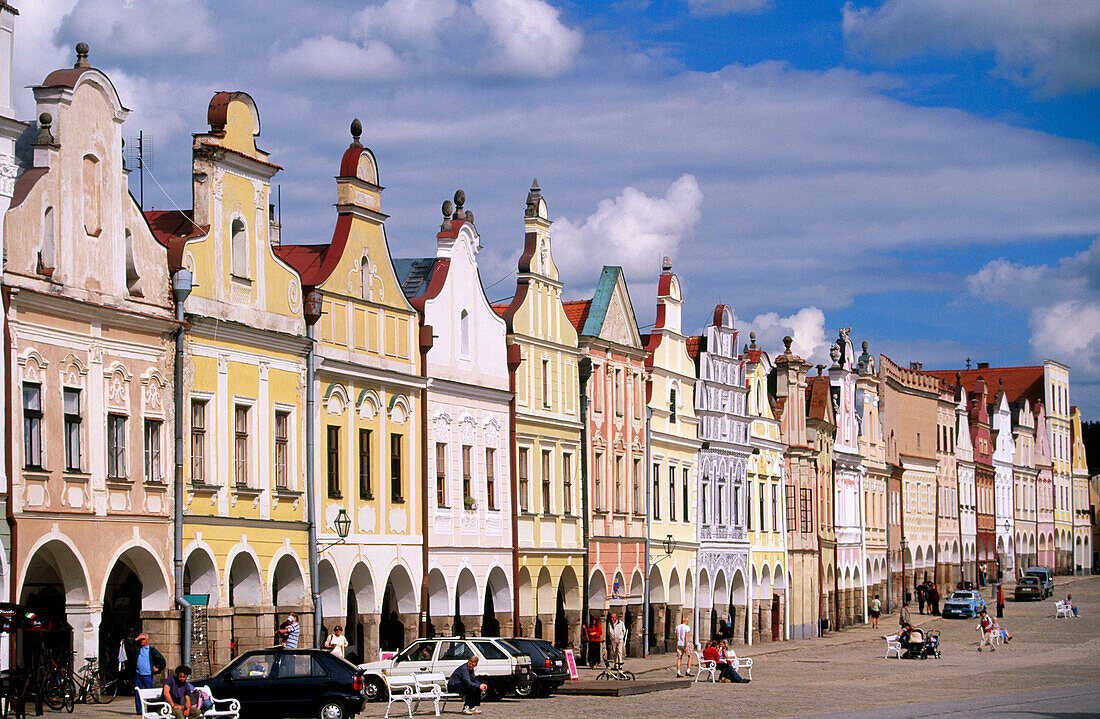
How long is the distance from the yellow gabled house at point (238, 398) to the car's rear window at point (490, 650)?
176 inches

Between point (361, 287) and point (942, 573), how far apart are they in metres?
73.1

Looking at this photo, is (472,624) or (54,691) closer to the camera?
(54,691)

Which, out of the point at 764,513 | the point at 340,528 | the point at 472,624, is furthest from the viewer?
the point at 764,513

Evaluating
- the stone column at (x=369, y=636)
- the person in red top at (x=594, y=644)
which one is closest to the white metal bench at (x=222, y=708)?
the stone column at (x=369, y=636)

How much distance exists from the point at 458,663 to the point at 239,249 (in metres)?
11.1

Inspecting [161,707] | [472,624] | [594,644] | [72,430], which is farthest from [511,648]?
[594,644]

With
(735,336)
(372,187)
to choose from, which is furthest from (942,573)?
(372,187)

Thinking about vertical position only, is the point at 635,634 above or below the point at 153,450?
below

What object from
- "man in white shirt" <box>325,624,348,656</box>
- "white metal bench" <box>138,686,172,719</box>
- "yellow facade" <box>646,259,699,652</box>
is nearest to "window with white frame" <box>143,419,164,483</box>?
"man in white shirt" <box>325,624,348,656</box>

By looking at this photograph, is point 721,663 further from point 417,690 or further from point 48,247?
point 48,247

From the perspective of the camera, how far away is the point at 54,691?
1341 inches

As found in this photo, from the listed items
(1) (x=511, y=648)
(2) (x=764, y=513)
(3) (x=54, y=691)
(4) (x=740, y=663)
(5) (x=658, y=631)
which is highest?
(2) (x=764, y=513)

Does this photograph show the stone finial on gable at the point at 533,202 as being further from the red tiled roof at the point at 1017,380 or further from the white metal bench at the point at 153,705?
the red tiled roof at the point at 1017,380

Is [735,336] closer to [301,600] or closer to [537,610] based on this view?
[537,610]
